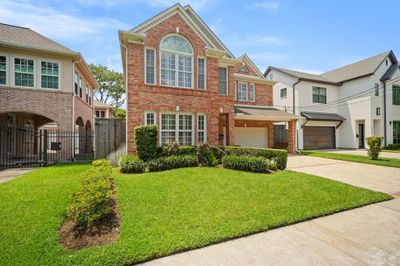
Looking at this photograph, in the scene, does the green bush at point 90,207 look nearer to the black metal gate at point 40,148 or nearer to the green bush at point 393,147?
the black metal gate at point 40,148

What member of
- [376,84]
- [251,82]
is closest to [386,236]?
[251,82]

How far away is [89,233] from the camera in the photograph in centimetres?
405

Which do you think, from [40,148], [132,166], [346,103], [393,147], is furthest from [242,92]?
[393,147]

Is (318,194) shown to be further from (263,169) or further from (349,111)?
→ (349,111)

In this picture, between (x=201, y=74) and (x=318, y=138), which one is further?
(x=318, y=138)

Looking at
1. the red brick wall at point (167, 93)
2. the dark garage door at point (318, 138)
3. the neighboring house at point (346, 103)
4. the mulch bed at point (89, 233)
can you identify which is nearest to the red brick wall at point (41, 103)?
the red brick wall at point (167, 93)

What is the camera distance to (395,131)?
952 inches

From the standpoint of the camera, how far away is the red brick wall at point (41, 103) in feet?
38.3

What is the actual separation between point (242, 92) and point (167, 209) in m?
15.4

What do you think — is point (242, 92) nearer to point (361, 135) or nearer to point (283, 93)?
point (283, 93)

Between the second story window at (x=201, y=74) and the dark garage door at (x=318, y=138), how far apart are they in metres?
14.4

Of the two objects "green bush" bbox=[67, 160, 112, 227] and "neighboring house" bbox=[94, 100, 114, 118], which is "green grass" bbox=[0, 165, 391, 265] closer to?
"green bush" bbox=[67, 160, 112, 227]

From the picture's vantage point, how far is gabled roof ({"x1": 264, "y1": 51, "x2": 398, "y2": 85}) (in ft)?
75.0

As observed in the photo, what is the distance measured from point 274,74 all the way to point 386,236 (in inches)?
907
